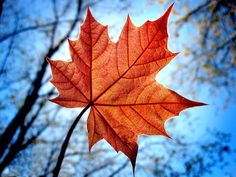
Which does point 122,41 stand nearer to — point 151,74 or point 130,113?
point 151,74

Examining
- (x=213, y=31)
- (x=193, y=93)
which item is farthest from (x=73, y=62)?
(x=193, y=93)

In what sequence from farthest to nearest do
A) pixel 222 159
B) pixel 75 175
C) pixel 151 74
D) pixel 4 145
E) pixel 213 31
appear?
pixel 222 159
pixel 75 175
pixel 213 31
pixel 4 145
pixel 151 74

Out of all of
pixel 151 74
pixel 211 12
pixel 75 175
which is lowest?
pixel 75 175

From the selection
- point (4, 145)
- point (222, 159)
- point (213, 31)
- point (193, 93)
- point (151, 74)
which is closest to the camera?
point (151, 74)

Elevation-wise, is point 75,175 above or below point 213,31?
below

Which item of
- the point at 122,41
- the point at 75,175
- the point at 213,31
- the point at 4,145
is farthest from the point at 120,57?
the point at 75,175

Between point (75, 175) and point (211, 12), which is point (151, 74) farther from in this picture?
point (75, 175)

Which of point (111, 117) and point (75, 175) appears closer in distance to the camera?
point (111, 117)
